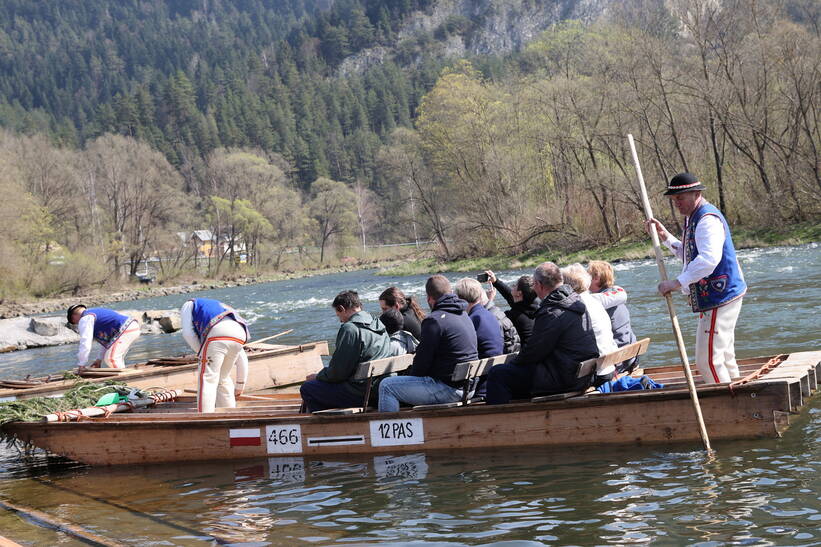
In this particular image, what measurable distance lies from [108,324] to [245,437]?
15.2ft

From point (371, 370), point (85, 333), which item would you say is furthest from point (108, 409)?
point (371, 370)

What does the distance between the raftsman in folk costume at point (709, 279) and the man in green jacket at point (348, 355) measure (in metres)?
2.77

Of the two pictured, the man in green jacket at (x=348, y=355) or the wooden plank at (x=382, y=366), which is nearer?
the wooden plank at (x=382, y=366)

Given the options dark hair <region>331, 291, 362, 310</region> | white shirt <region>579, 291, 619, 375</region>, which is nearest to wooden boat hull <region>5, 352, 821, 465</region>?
white shirt <region>579, 291, 619, 375</region>

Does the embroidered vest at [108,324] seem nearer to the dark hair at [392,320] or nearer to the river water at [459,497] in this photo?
the river water at [459,497]

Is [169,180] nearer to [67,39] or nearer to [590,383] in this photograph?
[590,383]

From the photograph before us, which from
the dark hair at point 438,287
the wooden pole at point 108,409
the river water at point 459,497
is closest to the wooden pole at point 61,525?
the river water at point 459,497

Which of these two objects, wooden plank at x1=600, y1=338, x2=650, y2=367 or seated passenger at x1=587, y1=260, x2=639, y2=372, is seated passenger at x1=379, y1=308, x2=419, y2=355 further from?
wooden plank at x1=600, y1=338, x2=650, y2=367

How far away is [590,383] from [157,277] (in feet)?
200

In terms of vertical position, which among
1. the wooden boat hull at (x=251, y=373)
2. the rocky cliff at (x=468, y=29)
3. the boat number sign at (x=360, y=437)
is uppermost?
the rocky cliff at (x=468, y=29)

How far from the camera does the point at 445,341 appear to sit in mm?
7797

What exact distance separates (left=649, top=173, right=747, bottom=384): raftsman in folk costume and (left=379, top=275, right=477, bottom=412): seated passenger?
188 centimetres

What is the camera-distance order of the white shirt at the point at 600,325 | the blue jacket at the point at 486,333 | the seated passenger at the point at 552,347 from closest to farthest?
1. the seated passenger at the point at 552,347
2. the white shirt at the point at 600,325
3. the blue jacket at the point at 486,333

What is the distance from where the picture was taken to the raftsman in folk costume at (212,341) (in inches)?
360
